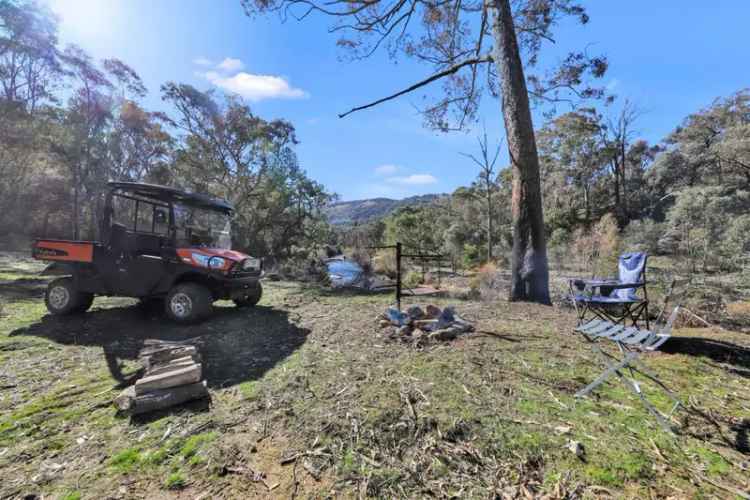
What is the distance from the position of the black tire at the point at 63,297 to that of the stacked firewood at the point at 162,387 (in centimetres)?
313

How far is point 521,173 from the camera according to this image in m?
5.01

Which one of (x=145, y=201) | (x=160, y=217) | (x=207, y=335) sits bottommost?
(x=207, y=335)

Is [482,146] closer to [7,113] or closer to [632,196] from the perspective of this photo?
[632,196]

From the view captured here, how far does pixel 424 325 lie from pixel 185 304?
3.31 metres

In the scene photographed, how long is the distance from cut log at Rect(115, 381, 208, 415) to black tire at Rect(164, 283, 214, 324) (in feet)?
7.30

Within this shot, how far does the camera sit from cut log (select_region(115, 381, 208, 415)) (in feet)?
6.62

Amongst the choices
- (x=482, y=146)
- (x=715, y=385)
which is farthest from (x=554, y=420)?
(x=482, y=146)

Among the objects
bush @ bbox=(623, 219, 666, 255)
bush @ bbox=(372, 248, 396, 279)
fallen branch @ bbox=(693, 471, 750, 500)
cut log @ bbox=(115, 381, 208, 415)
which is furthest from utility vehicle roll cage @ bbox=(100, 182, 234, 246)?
bush @ bbox=(623, 219, 666, 255)

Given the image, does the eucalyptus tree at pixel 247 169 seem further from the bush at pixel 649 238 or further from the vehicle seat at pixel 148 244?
the bush at pixel 649 238

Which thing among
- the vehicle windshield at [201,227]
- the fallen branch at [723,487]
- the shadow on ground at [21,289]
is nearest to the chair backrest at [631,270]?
the fallen branch at [723,487]

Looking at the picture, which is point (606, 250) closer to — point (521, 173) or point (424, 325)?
point (521, 173)

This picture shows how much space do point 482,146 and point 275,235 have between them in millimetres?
10943

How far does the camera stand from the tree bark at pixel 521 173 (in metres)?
4.83

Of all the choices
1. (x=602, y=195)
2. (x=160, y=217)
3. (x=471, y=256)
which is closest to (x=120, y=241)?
(x=160, y=217)
